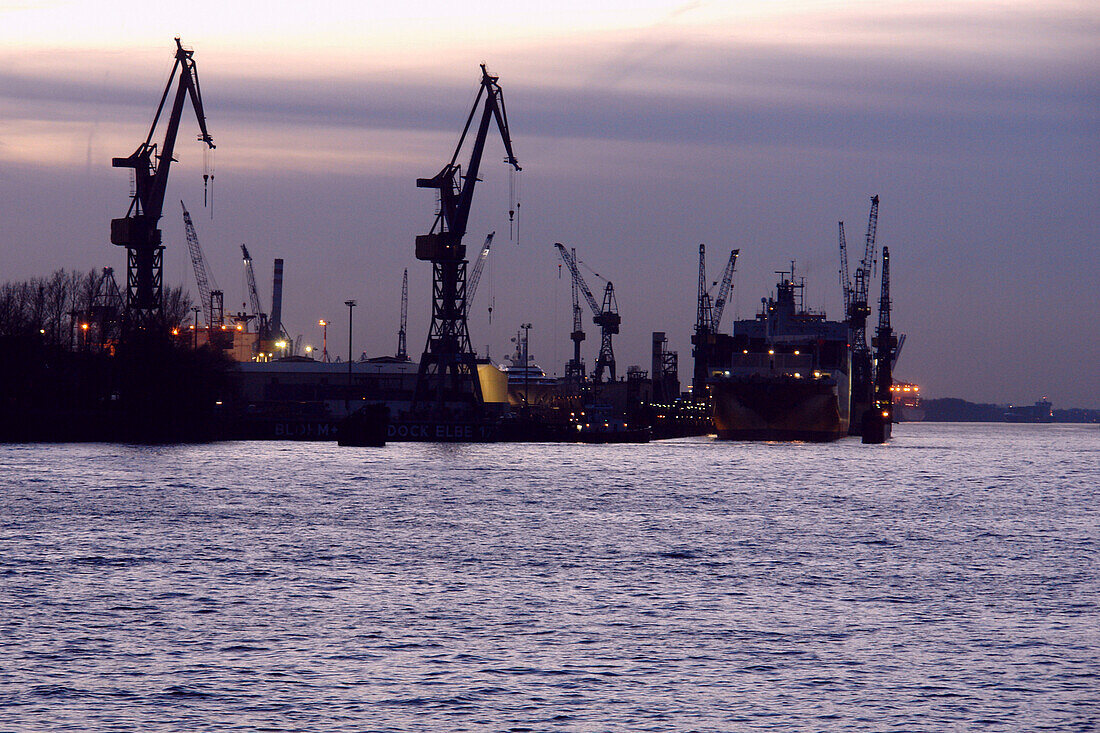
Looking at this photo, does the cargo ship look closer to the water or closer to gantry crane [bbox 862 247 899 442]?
gantry crane [bbox 862 247 899 442]

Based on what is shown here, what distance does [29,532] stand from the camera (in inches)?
1548

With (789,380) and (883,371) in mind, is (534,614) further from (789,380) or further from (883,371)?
(883,371)

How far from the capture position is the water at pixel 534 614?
18594mm

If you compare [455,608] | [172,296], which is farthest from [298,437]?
[455,608]

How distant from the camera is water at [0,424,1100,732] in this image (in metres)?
18.6

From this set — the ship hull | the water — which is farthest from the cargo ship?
the water

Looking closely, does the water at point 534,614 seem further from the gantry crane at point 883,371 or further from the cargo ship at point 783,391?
the gantry crane at point 883,371

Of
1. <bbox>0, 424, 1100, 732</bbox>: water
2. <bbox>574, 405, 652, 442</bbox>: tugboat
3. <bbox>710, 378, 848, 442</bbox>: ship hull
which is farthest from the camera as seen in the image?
<bbox>574, 405, 652, 442</bbox>: tugboat

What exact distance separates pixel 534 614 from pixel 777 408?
106922 mm

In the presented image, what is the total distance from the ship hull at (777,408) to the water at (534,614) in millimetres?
72224

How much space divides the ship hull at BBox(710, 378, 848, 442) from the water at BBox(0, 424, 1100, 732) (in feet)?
237

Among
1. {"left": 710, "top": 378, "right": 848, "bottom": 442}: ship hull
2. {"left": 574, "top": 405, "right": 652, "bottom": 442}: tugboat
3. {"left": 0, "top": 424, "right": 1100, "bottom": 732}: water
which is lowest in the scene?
{"left": 0, "top": 424, "right": 1100, "bottom": 732}: water

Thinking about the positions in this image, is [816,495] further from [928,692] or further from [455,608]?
[928,692]

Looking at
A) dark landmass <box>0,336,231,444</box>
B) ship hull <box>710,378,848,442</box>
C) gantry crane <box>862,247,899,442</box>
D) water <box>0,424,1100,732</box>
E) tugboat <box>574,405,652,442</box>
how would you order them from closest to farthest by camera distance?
water <box>0,424,1100,732</box>
dark landmass <box>0,336,231,444</box>
ship hull <box>710,378,848,442</box>
tugboat <box>574,405,652,442</box>
gantry crane <box>862,247,899,442</box>
